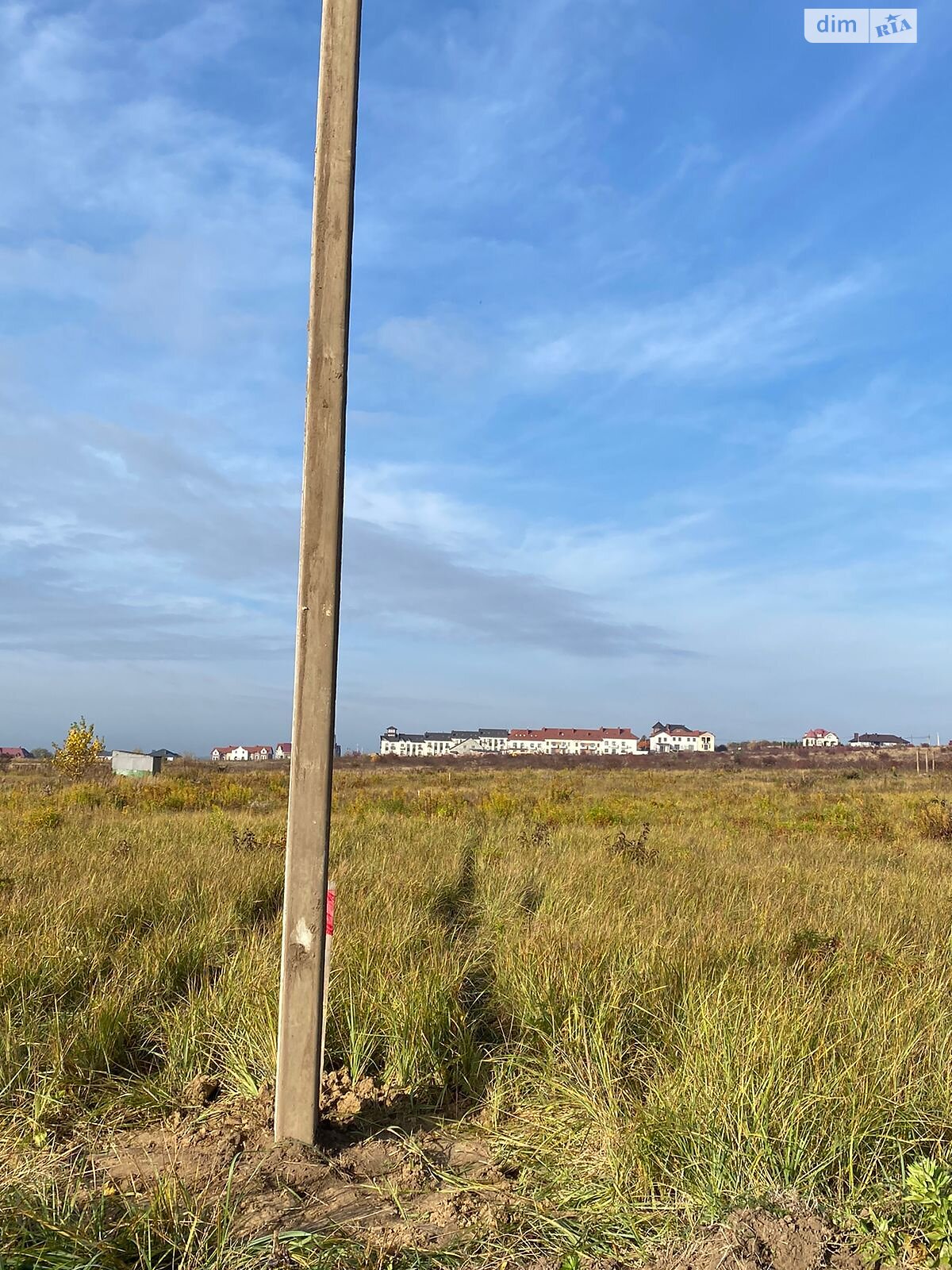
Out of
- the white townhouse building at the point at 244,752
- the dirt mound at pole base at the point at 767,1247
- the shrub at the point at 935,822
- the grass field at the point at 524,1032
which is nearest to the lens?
the dirt mound at pole base at the point at 767,1247

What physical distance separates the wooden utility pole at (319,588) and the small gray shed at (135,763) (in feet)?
114

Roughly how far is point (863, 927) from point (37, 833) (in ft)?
31.2

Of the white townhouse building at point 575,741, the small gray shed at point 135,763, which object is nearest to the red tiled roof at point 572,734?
the white townhouse building at point 575,741

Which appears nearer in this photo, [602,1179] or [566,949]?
[602,1179]

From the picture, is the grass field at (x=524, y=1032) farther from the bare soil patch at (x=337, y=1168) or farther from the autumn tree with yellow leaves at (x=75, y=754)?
the autumn tree with yellow leaves at (x=75, y=754)

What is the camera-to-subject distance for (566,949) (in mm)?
5180

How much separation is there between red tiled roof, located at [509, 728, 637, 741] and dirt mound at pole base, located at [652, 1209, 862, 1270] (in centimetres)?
14672

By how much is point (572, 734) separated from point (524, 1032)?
15095cm

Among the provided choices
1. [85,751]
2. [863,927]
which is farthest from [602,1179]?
[85,751]

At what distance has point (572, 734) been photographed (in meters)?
153

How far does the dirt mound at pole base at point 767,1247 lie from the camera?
2.54 m

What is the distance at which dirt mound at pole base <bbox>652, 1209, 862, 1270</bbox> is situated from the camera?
2539 mm

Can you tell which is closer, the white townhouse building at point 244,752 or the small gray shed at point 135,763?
the small gray shed at point 135,763

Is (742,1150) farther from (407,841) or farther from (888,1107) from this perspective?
(407,841)
